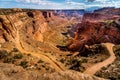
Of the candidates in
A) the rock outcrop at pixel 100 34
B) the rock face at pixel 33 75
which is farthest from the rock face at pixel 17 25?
the rock face at pixel 33 75

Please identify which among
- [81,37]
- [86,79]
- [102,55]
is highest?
[86,79]

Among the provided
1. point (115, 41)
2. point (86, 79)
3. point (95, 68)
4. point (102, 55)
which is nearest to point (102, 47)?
point (102, 55)

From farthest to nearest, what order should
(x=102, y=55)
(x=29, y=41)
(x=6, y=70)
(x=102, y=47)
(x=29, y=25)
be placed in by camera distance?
(x=29, y=25), (x=29, y=41), (x=102, y=47), (x=102, y=55), (x=6, y=70)

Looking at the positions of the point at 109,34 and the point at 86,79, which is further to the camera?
the point at 109,34

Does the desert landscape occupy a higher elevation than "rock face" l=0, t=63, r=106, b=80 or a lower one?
lower

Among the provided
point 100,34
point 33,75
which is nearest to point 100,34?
point 100,34

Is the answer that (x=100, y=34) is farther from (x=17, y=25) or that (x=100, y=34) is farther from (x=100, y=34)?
(x=17, y=25)

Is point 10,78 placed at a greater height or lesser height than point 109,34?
greater

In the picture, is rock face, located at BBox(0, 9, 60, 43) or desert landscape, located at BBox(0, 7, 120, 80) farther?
rock face, located at BBox(0, 9, 60, 43)

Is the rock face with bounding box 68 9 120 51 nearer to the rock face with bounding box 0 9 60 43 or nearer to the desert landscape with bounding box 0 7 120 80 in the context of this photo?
the desert landscape with bounding box 0 7 120 80

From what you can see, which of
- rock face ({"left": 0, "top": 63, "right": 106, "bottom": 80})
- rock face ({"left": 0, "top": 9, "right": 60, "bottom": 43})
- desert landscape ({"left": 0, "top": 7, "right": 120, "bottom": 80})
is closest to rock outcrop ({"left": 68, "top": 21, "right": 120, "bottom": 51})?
desert landscape ({"left": 0, "top": 7, "right": 120, "bottom": 80})

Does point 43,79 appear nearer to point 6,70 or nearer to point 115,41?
point 6,70
